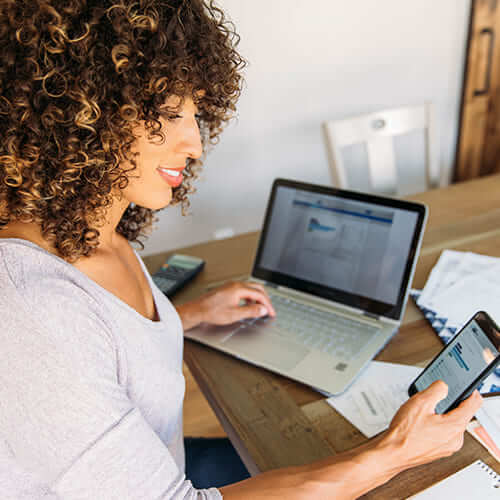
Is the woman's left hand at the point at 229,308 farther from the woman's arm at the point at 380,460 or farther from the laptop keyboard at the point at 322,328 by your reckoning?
the woman's arm at the point at 380,460

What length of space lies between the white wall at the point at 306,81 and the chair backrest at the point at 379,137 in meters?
0.35

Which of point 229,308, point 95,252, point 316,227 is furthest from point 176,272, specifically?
point 95,252

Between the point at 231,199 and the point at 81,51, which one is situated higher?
the point at 81,51

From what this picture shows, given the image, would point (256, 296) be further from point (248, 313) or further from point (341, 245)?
point (341, 245)

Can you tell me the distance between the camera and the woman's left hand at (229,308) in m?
1.08

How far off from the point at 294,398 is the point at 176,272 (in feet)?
1.72

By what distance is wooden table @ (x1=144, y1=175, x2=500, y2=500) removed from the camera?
2.47ft

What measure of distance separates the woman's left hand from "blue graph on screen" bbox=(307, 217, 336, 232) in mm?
182

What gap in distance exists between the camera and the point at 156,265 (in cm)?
137

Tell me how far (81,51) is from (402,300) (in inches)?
28.6

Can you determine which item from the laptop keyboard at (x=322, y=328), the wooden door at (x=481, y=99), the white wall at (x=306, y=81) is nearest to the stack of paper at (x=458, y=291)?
the laptop keyboard at (x=322, y=328)

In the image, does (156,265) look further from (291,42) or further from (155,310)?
(291,42)

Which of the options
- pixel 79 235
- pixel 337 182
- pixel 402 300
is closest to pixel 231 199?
pixel 337 182

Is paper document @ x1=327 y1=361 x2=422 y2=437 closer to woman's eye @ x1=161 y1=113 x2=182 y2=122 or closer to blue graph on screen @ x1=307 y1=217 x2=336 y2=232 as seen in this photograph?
blue graph on screen @ x1=307 y1=217 x2=336 y2=232
